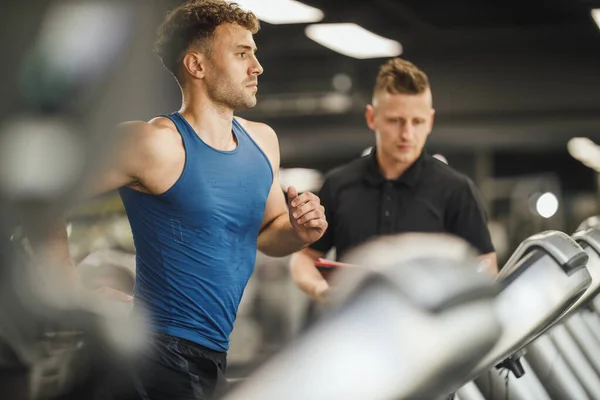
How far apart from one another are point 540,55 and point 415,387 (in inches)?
298

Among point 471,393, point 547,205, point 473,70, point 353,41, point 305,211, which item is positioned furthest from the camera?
point 547,205

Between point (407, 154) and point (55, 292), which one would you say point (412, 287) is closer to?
point (55, 292)

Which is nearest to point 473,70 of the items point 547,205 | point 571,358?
point 547,205

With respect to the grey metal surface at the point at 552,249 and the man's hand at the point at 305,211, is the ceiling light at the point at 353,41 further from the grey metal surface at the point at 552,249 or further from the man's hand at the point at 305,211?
the grey metal surface at the point at 552,249

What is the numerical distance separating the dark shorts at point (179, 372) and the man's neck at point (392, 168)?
932 millimetres

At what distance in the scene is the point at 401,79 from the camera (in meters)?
2.16

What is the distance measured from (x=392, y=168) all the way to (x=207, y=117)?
3.11 feet

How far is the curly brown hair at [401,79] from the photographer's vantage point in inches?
84.6

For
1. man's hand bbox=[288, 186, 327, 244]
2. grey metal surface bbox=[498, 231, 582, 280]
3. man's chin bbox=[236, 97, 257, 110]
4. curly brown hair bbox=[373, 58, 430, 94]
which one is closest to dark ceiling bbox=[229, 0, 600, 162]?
curly brown hair bbox=[373, 58, 430, 94]

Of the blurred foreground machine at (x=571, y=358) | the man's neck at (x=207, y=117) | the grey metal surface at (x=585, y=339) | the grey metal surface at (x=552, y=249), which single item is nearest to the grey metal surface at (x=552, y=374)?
the blurred foreground machine at (x=571, y=358)

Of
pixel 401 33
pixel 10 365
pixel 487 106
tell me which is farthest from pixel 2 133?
pixel 487 106

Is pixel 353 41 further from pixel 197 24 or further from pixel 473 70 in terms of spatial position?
pixel 197 24

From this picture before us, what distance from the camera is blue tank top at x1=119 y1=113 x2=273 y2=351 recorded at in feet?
3.93

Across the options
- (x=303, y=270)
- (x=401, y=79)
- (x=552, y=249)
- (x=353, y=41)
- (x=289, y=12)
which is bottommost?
(x=303, y=270)
